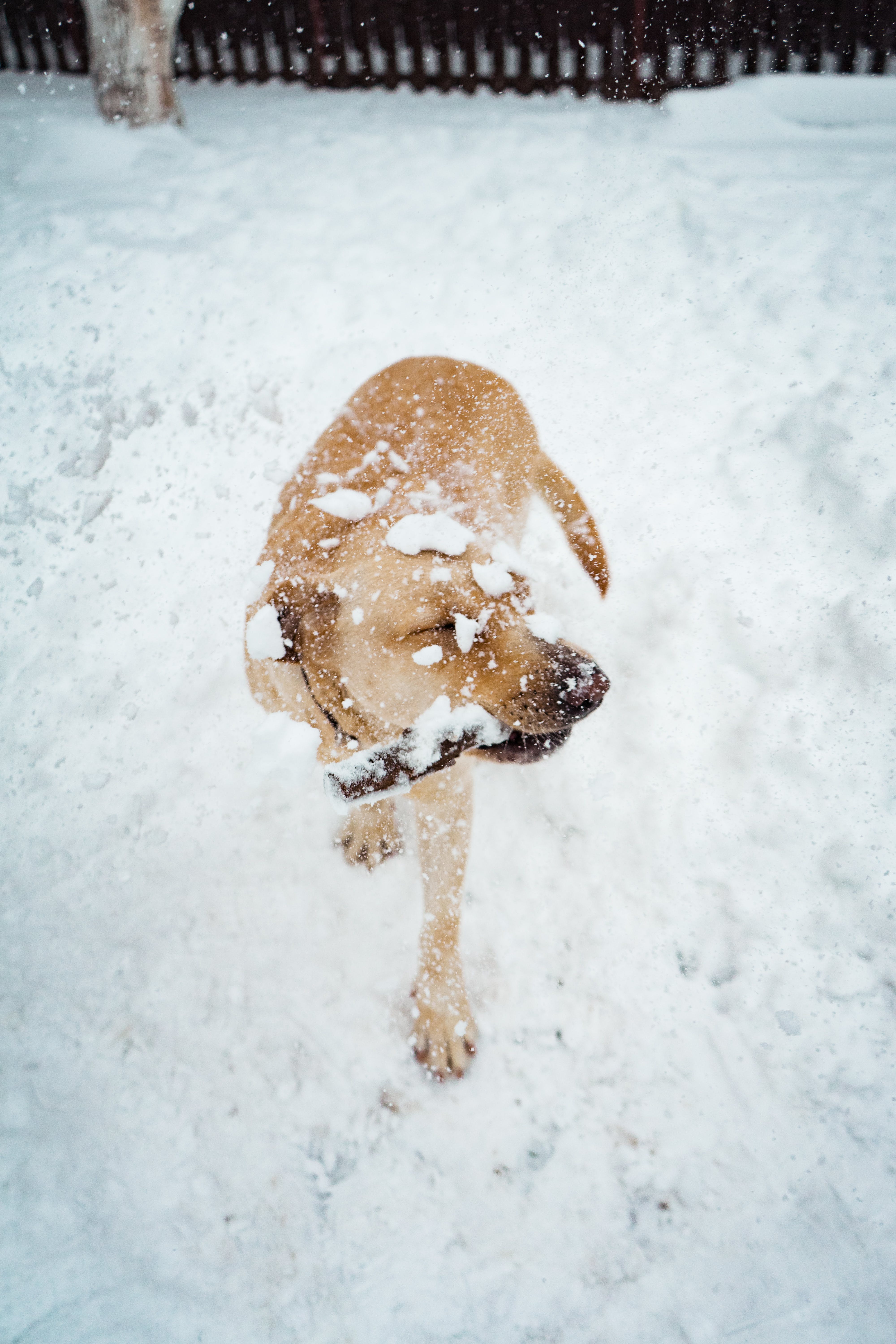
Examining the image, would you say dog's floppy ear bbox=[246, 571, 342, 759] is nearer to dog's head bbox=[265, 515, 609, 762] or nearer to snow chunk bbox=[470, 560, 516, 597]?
dog's head bbox=[265, 515, 609, 762]

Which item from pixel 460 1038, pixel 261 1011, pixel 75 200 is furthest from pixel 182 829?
pixel 75 200

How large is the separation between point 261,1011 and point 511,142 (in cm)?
496

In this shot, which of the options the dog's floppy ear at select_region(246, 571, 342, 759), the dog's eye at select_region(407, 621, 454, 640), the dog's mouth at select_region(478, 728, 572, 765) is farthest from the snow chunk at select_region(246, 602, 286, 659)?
the dog's mouth at select_region(478, 728, 572, 765)

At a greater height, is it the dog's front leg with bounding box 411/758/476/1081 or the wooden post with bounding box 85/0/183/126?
the wooden post with bounding box 85/0/183/126

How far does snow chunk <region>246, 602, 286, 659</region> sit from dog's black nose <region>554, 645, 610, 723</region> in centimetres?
65

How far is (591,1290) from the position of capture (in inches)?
64.8

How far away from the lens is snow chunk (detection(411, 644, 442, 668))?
56.5 inches

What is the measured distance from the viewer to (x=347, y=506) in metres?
1.82

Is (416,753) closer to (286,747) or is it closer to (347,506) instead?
(286,747)

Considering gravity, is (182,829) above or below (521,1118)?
above

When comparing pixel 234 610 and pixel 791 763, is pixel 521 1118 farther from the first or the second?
pixel 234 610

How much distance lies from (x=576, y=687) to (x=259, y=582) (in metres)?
0.94

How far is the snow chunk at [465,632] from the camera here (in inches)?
56.0

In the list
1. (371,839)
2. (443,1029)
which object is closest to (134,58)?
(371,839)
